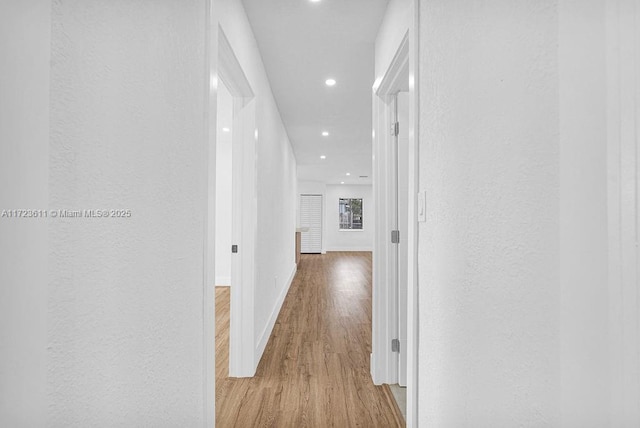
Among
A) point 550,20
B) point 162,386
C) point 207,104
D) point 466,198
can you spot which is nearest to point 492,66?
point 550,20

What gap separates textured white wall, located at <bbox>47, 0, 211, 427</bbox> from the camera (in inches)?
26.6

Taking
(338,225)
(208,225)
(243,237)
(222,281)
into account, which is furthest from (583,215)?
(338,225)

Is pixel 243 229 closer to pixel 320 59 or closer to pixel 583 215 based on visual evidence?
pixel 320 59

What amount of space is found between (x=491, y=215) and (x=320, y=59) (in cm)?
242

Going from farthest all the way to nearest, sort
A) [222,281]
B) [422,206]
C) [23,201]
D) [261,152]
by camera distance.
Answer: [222,281], [261,152], [422,206], [23,201]

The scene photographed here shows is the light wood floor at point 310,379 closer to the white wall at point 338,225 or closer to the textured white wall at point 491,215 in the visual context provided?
the textured white wall at point 491,215

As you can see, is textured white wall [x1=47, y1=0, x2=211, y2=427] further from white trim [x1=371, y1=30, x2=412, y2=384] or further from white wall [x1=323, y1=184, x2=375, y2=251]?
white wall [x1=323, y1=184, x2=375, y2=251]

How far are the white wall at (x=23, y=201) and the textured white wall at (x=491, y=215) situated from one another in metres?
0.95

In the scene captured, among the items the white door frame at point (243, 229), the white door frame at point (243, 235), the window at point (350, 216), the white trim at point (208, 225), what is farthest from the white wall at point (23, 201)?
the window at point (350, 216)

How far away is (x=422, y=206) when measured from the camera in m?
1.41

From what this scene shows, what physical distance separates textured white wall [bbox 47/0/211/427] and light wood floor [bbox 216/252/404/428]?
2.62 feet

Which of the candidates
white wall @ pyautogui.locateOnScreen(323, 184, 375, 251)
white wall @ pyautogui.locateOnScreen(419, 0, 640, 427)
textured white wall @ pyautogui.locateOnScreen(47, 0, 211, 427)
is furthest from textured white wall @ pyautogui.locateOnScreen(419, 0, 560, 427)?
white wall @ pyautogui.locateOnScreen(323, 184, 375, 251)

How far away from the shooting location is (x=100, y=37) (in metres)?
0.77

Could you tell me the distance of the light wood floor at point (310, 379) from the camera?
6.44 feet
